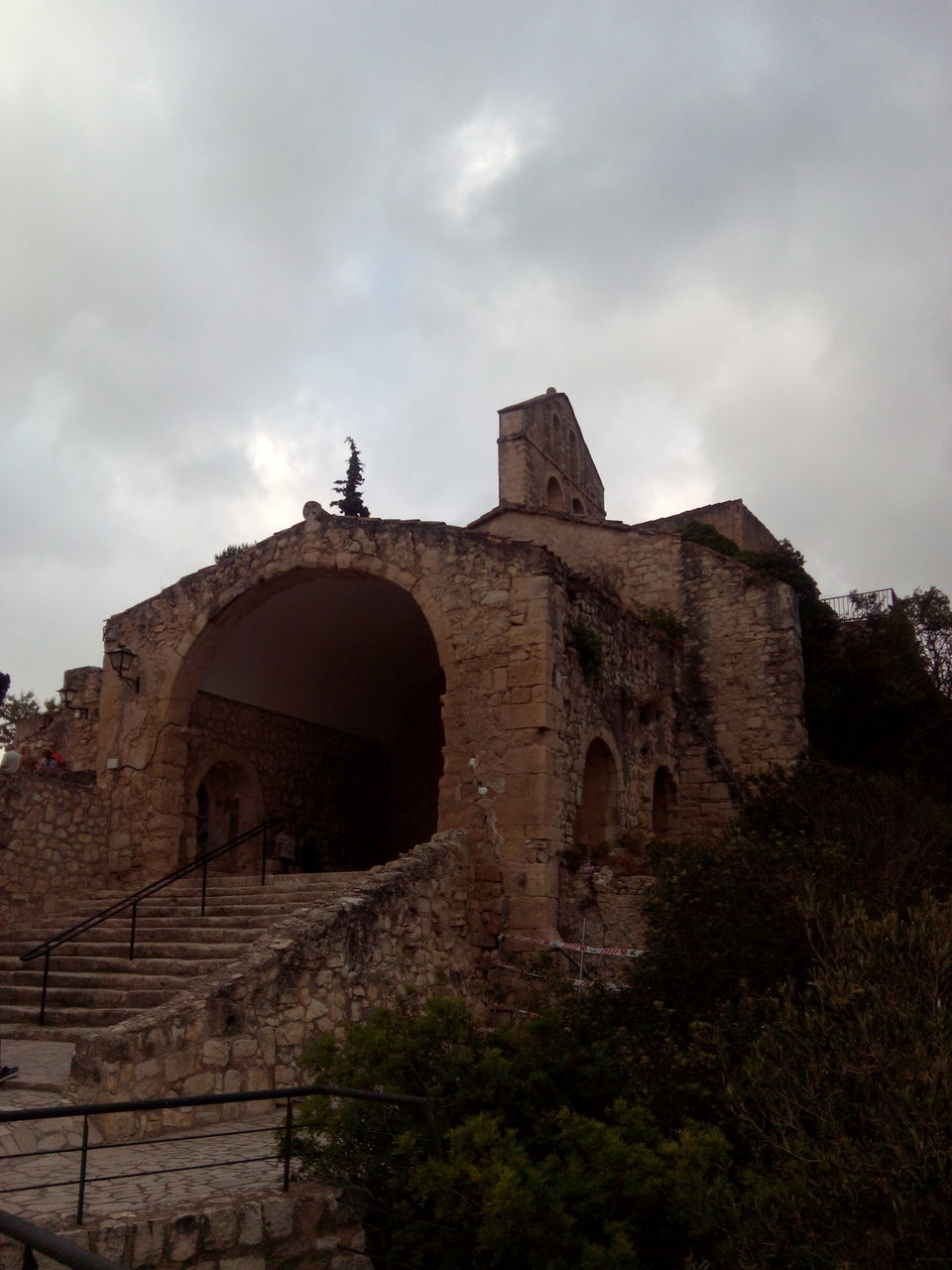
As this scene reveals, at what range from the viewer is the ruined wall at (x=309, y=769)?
14531 mm

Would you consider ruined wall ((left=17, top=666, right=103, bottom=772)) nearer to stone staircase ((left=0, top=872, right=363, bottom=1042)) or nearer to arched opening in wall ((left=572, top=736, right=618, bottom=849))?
stone staircase ((left=0, top=872, right=363, bottom=1042))

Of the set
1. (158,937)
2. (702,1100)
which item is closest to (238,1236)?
(702,1100)

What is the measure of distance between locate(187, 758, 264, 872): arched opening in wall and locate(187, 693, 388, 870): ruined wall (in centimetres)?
18

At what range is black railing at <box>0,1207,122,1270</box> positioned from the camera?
202cm

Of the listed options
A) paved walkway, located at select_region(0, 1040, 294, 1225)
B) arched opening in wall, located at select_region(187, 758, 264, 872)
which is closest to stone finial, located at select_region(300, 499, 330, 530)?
arched opening in wall, located at select_region(187, 758, 264, 872)

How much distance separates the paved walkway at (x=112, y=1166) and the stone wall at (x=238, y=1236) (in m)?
0.10

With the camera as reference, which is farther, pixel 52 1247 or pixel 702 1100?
pixel 702 1100

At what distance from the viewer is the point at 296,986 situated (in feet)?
26.1

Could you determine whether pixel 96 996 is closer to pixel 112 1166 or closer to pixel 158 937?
pixel 158 937

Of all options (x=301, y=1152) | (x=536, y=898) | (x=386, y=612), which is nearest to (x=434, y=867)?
(x=536, y=898)

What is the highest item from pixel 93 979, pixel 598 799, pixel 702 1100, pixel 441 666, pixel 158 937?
pixel 441 666

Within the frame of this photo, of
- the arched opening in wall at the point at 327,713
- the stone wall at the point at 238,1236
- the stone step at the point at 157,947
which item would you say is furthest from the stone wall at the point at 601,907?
the stone wall at the point at 238,1236

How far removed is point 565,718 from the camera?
448 inches

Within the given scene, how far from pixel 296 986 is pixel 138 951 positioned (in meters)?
2.52
